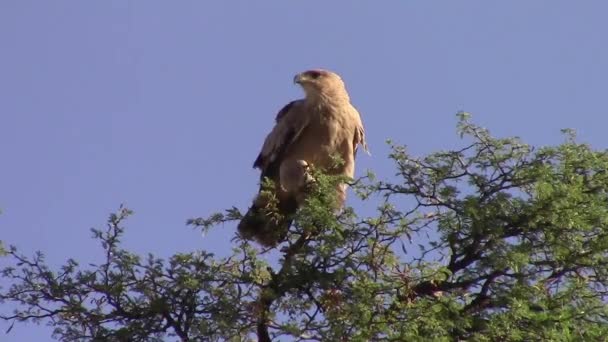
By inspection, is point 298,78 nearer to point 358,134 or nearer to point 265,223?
point 358,134

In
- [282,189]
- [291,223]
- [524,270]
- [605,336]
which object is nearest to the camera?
[605,336]

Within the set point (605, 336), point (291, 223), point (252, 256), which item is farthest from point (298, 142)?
point (605, 336)

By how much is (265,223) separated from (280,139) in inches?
50.5

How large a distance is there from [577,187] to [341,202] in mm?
1820

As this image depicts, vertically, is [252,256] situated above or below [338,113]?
below

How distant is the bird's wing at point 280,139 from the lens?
11172 mm

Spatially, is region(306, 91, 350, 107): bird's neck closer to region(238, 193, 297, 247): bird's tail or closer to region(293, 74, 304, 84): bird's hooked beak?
region(293, 74, 304, 84): bird's hooked beak

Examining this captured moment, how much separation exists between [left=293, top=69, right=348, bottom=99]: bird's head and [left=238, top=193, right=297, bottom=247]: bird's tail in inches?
61.9

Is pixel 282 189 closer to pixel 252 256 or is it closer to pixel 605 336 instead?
pixel 252 256

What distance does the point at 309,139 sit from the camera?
11.1 meters

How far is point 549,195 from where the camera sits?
29.6 feet

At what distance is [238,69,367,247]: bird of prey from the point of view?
35.1 ft

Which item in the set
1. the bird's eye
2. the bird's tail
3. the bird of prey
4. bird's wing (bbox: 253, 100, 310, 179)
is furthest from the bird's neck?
the bird's tail

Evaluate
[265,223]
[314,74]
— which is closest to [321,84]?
[314,74]
